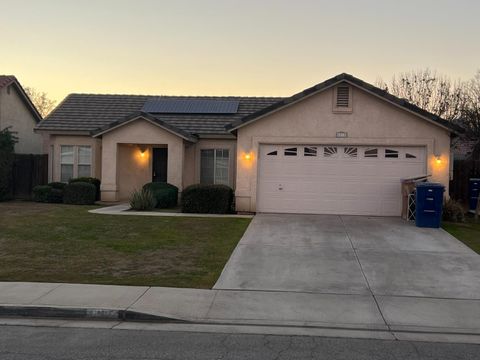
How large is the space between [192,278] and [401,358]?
427 centimetres

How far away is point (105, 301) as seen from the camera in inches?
288

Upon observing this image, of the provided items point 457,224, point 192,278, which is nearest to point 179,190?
point 457,224

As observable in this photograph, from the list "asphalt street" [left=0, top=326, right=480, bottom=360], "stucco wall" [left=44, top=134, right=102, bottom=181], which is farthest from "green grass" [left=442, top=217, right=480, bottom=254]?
"stucco wall" [left=44, top=134, right=102, bottom=181]

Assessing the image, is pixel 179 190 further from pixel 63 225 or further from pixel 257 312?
pixel 257 312

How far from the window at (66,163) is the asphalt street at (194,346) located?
A: 17.0 metres

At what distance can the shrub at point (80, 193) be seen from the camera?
19891mm

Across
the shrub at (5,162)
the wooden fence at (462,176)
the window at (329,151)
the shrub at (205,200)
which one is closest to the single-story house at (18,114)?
the shrub at (5,162)

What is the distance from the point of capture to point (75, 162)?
22531mm

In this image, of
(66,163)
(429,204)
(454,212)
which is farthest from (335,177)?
(66,163)

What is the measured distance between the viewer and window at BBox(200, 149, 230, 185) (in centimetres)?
2216

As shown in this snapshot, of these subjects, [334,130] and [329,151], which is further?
[329,151]

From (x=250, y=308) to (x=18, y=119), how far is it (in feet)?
80.5

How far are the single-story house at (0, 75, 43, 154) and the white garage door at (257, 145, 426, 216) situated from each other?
14.8m

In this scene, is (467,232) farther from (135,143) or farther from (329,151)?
(135,143)
